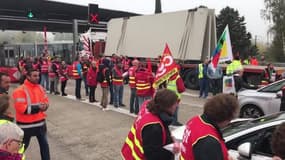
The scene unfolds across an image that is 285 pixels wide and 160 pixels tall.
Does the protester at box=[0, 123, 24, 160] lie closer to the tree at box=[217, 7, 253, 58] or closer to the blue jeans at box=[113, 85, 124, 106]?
the blue jeans at box=[113, 85, 124, 106]

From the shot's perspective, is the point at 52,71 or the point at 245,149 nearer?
the point at 245,149

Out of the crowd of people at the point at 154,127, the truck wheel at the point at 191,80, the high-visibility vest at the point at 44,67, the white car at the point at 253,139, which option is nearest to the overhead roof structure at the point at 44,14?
the high-visibility vest at the point at 44,67

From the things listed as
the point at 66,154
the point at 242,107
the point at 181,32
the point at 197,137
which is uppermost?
the point at 181,32

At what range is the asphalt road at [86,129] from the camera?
7266 mm

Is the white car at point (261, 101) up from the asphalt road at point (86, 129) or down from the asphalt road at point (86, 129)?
up

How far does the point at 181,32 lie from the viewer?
1794 centimetres

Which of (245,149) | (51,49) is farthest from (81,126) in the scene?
(51,49)

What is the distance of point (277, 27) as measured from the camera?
4447cm

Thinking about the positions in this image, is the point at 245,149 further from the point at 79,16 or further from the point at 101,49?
the point at 79,16

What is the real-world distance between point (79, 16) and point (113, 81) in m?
26.4

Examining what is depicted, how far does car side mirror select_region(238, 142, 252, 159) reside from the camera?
361cm

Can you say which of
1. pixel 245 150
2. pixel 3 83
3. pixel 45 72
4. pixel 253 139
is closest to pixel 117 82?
pixel 45 72

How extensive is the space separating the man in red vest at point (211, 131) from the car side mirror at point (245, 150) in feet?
3.09

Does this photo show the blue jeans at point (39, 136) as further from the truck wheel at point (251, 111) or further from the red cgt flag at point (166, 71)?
the truck wheel at point (251, 111)
